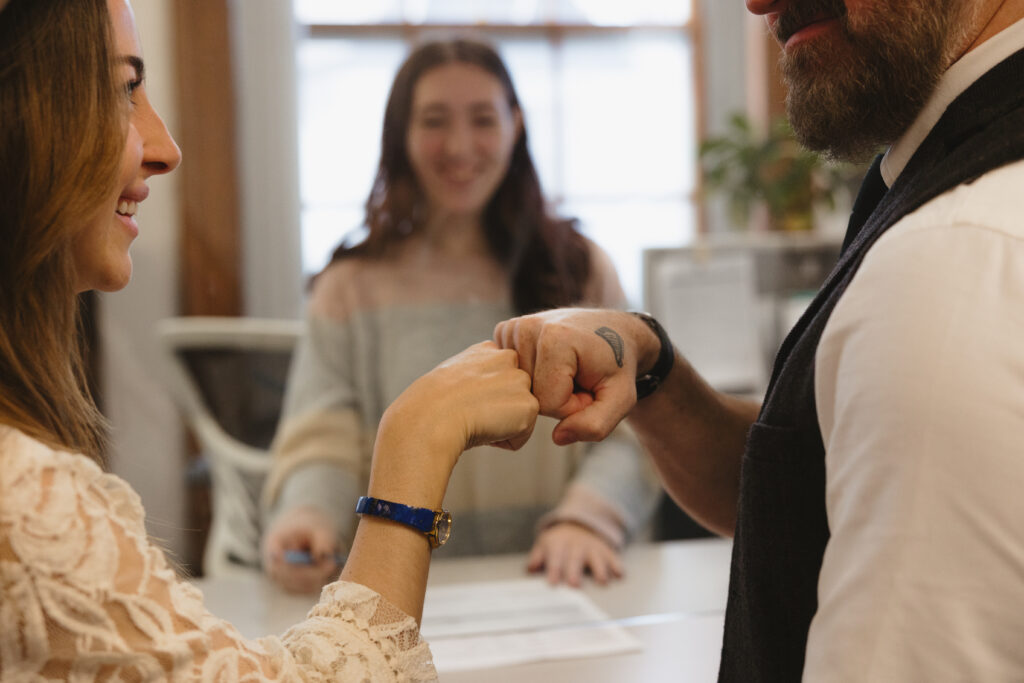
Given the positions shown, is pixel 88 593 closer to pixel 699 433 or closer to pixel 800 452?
pixel 800 452

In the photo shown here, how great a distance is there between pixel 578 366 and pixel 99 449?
1.23 feet

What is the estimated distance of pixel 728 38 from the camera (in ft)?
6.35

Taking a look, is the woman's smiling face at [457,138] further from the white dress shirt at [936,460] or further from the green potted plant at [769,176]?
the green potted plant at [769,176]

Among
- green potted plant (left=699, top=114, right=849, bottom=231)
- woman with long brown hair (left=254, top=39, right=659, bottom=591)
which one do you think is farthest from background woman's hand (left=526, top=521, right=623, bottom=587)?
green potted plant (left=699, top=114, right=849, bottom=231)

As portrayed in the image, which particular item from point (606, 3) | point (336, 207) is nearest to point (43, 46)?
point (336, 207)

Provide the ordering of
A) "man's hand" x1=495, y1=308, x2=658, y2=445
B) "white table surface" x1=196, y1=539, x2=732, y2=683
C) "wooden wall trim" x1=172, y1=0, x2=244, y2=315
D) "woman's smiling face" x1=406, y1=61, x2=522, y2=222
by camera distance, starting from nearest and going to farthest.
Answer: "man's hand" x1=495, y1=308, x2=658, y2=445 < "white table surface" x1=196, y1=539, x2=732, y2=683 < "woman's smiling face" x1=406, y1=61, x2=522, y2=222 < "wooden wall trim" x1=172, y1=0, x2=244, y2=315

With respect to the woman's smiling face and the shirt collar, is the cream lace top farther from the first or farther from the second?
the woman's smiling face

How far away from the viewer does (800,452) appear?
1.91 feet

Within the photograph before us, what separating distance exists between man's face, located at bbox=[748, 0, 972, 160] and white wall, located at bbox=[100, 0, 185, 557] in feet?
2.88

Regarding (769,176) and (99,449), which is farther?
(769,176)

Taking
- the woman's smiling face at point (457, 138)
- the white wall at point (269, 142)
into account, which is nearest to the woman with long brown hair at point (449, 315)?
the woman's smiling face at point (457, 138)

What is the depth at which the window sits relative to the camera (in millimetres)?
1284

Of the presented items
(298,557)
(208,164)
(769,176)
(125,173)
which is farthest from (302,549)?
(769,176)

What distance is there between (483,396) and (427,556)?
0.13 metres
